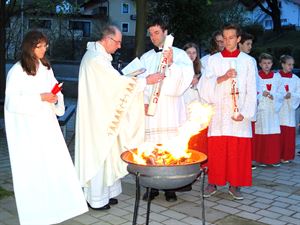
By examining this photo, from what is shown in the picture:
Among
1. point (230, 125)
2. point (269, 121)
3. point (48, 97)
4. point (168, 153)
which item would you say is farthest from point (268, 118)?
point (48, 97)

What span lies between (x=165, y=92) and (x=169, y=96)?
0.13 metres

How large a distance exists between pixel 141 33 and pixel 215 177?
187 inches

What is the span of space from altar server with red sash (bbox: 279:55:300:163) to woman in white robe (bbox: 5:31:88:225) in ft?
14.1

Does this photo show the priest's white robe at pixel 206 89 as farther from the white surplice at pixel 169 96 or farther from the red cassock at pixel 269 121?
the red cassock at pixel 269 121

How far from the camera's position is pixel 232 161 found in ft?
17.5

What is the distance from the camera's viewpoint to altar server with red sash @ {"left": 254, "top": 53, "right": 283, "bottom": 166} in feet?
23.6

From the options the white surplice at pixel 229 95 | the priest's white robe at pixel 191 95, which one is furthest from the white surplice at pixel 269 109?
the white surplice at pixel 229 95

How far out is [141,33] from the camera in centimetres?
945

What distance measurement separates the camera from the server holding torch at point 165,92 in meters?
4.94

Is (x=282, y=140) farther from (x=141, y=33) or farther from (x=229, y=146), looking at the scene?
(x=141, y=33)

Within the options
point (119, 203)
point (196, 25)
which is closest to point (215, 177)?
point (119, 203)

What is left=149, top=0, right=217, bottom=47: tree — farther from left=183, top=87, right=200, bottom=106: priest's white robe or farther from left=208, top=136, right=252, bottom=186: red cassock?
left=208, top=136, right=252, bottom=186: red cassock

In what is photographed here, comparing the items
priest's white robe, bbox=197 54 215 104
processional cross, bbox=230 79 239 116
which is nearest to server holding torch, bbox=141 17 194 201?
priest's white robe, bbox=197 54 215 104

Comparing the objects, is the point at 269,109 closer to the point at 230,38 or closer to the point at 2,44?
the point at 230,38
